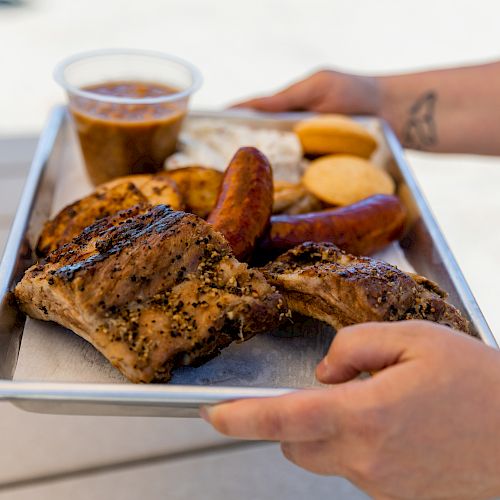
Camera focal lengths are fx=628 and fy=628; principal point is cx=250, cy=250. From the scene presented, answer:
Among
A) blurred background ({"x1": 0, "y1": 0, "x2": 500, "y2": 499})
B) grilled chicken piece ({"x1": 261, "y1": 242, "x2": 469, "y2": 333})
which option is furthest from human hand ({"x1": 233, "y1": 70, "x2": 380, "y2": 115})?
grilled chicken piece ({"x1": 261, "y1": 242, "x2": 469, "y2": 333})

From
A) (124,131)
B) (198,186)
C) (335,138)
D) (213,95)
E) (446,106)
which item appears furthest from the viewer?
(213,95)

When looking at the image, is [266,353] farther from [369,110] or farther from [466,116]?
[466,116]

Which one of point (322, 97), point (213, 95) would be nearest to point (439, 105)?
point (322, 97)

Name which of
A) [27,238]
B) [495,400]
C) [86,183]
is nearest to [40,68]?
[86,183]

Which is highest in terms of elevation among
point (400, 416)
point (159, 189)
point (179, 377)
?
point (400, 416)

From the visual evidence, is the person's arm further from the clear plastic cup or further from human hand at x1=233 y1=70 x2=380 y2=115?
the clear plastic cup

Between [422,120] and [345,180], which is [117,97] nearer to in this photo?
[345,180]
